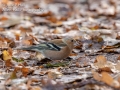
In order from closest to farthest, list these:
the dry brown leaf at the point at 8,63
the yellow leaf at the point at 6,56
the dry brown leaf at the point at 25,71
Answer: the dry brown leaf at the point at 25,71, the dry brown leaf at the point at 8,63, the yellow leaf at the point at 6,56

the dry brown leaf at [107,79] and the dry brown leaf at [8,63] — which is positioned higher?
the dry brown leaf at [107,79]

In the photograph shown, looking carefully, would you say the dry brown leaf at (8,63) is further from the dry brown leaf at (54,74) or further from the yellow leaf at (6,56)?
the dry brown leaf at (54,74)

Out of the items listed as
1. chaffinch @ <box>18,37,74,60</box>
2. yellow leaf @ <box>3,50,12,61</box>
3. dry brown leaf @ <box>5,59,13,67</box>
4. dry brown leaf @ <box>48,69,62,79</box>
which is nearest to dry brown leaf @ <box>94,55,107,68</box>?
dry brown leaf @ <box>48,69,62,79</box>

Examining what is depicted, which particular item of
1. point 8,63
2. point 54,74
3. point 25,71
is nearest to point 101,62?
point 54,74

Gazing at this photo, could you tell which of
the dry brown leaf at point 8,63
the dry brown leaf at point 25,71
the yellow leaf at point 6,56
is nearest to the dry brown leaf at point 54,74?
the dry brown leaf at point 25,71

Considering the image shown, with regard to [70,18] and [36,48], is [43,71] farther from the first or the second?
[70,18]

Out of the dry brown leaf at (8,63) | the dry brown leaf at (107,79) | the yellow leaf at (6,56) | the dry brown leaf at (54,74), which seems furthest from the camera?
the yellow leaf at (6,56)

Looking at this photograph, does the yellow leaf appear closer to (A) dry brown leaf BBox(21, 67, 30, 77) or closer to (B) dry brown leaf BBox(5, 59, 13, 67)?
(B) dry brown leaf BBox(5, 59, 13, 67)

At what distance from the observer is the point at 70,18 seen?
11.0 meters

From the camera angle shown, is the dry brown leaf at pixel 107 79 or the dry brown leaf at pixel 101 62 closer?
the dry brown leaf at pixel 107 79

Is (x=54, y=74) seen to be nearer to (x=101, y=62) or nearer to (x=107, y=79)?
(x=101, y=62)

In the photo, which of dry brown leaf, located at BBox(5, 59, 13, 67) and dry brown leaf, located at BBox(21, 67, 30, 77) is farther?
dry brown leaf, located at BBox(5, 59, 13, 67)

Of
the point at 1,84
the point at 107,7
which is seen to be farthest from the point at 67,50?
the point at 107,7

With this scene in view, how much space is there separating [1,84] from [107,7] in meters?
8.09
